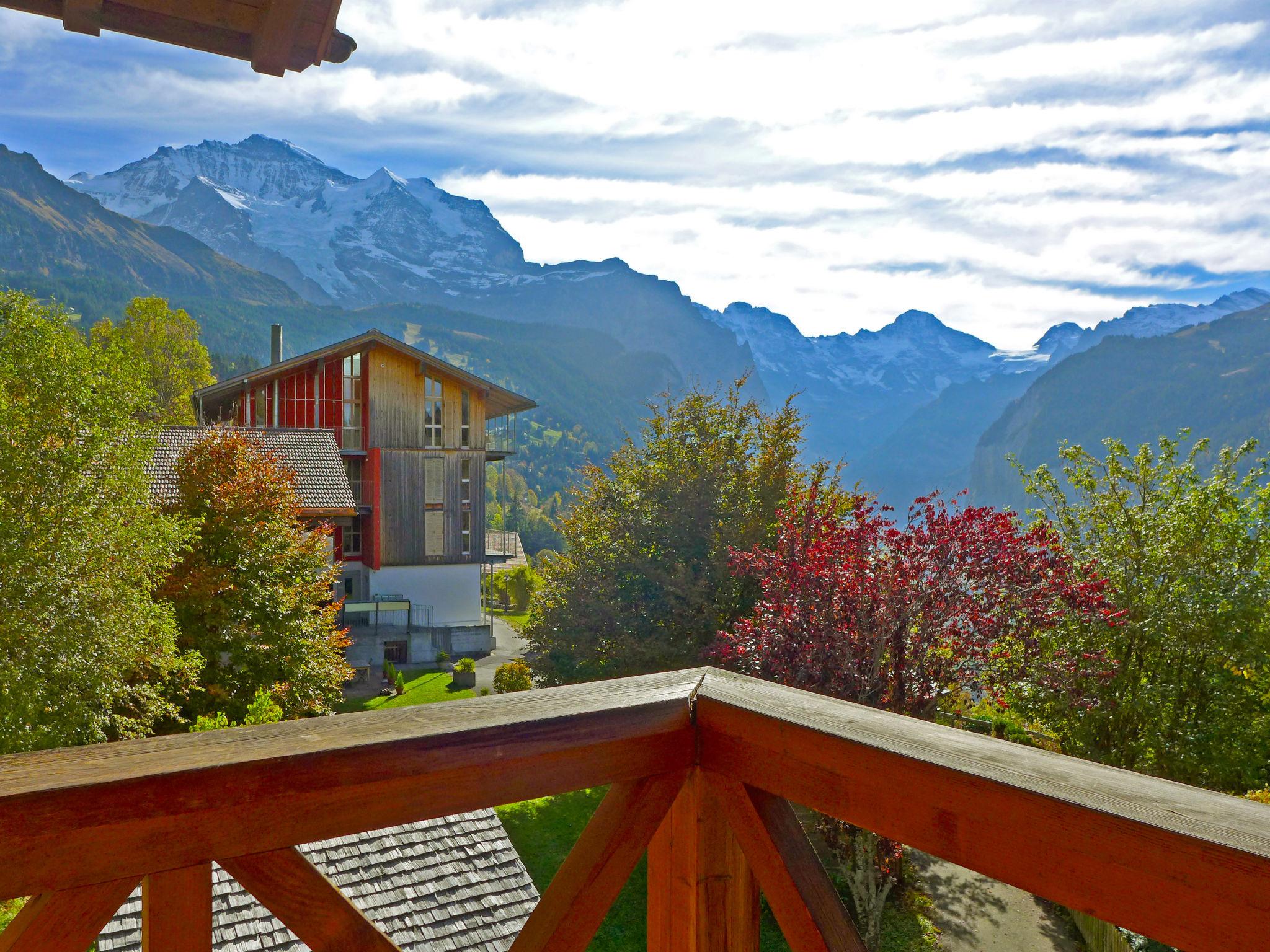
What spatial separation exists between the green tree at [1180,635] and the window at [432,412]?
22.6m

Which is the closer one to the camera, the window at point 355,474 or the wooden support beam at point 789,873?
the wooden support beam at point 789,873

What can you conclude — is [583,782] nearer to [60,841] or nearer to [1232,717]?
[60,841]

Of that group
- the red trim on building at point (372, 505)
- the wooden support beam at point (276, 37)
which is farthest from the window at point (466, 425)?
the wooden support beam at point (276, 37)

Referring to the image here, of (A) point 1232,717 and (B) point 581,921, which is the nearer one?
(B) point 581,921

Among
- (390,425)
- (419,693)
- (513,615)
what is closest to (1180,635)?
(419,693)

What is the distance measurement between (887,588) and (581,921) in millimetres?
9353

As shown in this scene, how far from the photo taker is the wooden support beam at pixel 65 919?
0.89m

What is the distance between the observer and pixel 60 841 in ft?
2.94

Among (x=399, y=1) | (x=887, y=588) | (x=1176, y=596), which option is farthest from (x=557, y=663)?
(x=399, y=1)

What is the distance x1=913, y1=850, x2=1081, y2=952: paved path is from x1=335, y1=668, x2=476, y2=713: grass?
10.8 metres

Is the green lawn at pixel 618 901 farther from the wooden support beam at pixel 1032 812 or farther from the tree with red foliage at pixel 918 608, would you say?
the wooden support beam at pixel 1032 812

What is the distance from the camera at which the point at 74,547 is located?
1112cm

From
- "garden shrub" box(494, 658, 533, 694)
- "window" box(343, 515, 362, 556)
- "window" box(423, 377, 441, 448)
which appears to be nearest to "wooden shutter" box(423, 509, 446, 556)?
"window" box(343, 515, 362, 556)

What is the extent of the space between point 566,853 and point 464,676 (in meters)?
13.4
